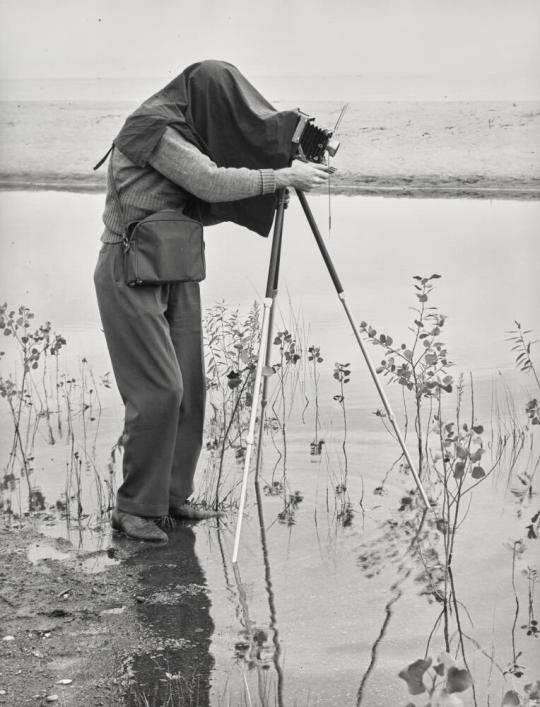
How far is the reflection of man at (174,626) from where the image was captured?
136 inches

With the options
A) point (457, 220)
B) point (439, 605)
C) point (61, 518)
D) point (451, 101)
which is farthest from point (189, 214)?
point (451, 101)

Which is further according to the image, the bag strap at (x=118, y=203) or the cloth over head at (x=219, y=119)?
the bag strap at (x=118, y=203)

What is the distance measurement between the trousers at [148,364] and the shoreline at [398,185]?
847cm

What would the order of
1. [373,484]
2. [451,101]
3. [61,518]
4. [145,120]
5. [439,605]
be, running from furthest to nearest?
[451,101]
[373,484]
[61,518]
[145,120]
[439,605]

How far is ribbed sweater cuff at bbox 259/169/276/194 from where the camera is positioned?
4480 millimetres

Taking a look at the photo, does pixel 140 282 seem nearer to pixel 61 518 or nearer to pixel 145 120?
pixel 145 120

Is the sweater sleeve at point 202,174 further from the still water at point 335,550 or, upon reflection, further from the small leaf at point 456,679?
the small leaf at point 456,679

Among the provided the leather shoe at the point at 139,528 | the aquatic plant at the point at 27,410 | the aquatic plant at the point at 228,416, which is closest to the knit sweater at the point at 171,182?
the aquatic plant at the point at 228,416

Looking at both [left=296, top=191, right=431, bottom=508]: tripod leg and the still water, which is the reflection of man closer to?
the still water

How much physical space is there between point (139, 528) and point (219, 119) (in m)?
1.63

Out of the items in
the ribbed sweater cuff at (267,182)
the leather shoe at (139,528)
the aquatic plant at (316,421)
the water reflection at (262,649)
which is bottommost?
the water reflection at (262,649)

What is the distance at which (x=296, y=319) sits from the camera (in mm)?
8117

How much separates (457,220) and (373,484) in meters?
6.76

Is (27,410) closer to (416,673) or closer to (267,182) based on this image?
(267,182)
